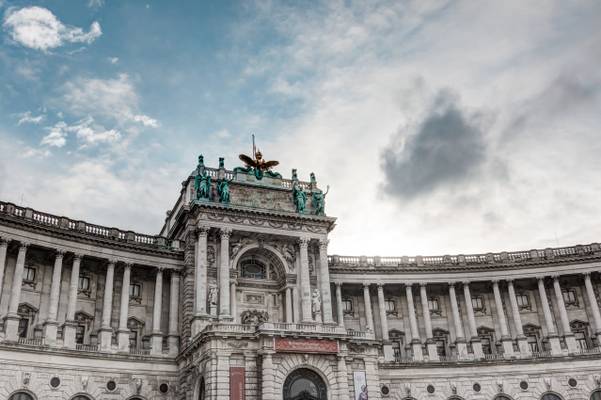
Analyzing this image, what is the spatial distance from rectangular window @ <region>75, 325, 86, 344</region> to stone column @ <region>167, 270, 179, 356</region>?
6.88 metres

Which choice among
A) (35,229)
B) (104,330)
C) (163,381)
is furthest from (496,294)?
(35,229)

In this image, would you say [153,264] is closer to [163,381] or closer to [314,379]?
[163,381]

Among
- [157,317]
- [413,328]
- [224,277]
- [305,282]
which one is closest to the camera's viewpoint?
[157,317]

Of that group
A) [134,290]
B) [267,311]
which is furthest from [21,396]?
[267,311]

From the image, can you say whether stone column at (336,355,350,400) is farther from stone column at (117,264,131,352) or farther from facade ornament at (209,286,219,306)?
stone column at (117,264,131,352)

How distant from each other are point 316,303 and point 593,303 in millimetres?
28512

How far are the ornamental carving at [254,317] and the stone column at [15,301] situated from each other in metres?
18.1

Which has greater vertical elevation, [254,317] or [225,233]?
[225,233]

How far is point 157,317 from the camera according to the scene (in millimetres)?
54531

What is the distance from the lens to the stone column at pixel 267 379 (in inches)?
1735

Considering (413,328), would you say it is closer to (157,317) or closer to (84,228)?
(157,317)

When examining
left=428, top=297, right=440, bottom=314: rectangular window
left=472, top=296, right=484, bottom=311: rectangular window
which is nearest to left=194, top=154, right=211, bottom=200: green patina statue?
left=428, top=297, right=440, bottom=314: rectangular window

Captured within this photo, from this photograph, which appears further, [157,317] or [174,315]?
[174,315]

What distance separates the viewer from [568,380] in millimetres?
59500
